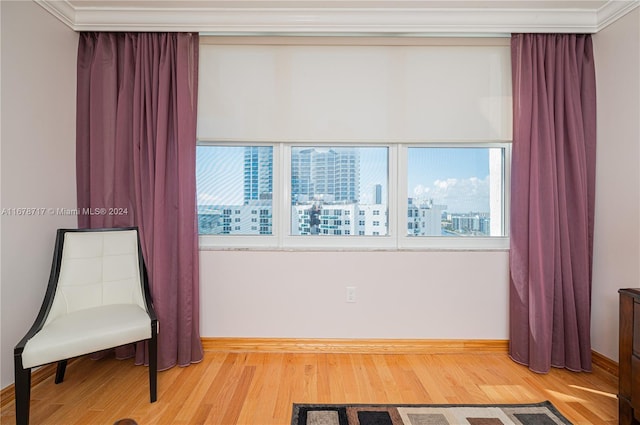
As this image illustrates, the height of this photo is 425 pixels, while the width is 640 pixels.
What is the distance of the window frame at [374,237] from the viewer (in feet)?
8.12

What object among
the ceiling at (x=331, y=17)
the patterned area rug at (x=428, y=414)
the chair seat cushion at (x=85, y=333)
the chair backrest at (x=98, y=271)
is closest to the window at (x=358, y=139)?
the ceiling at (x=331, y=17)

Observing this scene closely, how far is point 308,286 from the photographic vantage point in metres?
2.45

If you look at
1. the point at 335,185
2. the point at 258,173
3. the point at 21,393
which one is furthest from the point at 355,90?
the point at 21,393

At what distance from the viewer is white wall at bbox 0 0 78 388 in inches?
73.4

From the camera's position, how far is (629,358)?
1615 millimetres

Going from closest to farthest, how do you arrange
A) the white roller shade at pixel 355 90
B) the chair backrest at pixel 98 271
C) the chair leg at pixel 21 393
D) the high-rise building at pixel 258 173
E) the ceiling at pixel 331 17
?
the chair leg at pixel 21 393
the chair backrest at pixel 98 271
the ceiling at pixel 331 17
the white roller shade at pixel 355 90
the high-rise building at pixel 258 173

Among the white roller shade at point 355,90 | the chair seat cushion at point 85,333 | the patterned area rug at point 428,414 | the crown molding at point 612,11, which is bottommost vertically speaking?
the patterned area rug at point 428,414

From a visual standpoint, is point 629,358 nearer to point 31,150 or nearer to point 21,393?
point 21,393

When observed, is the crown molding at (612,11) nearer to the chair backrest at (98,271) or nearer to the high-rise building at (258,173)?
the high-rise building at (258,173)

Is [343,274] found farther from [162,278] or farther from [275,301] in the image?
[162,278]

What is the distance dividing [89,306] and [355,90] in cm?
233

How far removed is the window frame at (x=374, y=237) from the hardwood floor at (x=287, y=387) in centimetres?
82

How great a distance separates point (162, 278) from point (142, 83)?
4.54 feet

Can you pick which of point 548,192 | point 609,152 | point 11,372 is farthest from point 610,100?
point 11,372
